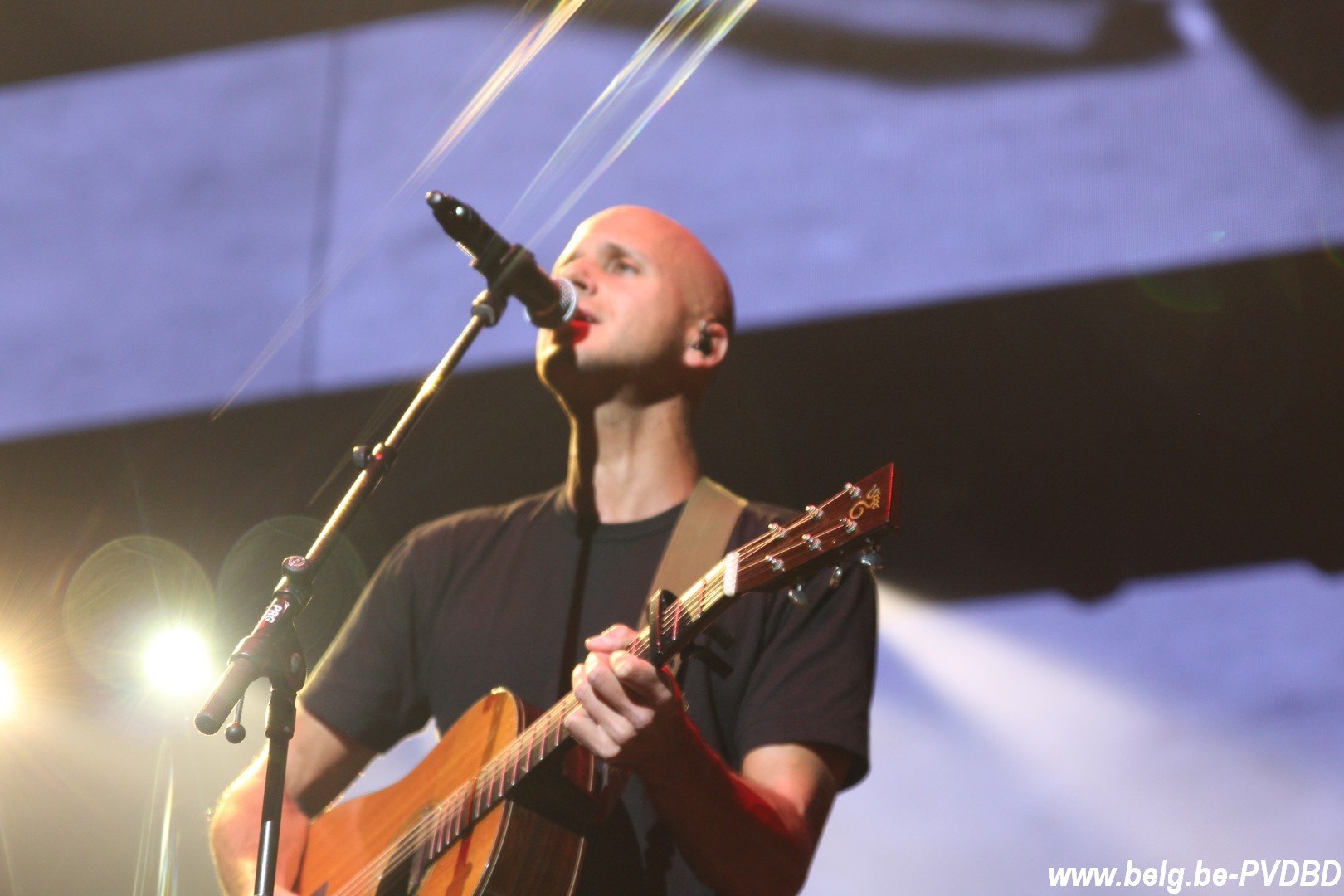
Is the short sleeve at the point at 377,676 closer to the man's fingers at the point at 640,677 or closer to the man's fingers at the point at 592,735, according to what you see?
the man's fingers at the point at 592,735

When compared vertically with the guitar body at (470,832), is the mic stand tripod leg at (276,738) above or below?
above

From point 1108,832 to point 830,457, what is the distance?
3.43 feet

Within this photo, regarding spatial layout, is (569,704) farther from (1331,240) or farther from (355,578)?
(1331,240)

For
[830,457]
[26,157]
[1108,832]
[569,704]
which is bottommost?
[1108,832]

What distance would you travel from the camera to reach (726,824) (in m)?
1.77

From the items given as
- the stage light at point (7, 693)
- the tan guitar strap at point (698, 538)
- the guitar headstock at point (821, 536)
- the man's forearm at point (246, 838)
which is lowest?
the guitar headstock at point (821, 536)

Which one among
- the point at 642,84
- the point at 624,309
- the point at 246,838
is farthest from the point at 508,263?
the point at 642,84

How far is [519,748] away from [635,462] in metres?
0.73

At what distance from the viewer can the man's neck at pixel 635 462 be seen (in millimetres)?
2424

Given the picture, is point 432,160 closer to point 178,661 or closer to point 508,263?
point 178,661

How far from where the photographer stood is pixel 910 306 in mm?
2986

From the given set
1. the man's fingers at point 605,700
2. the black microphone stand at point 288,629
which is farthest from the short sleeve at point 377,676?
the man's fingers at point 605,700

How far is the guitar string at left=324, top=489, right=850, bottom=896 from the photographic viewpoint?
5.51ft

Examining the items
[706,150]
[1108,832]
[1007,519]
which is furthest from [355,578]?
[1108,832]
